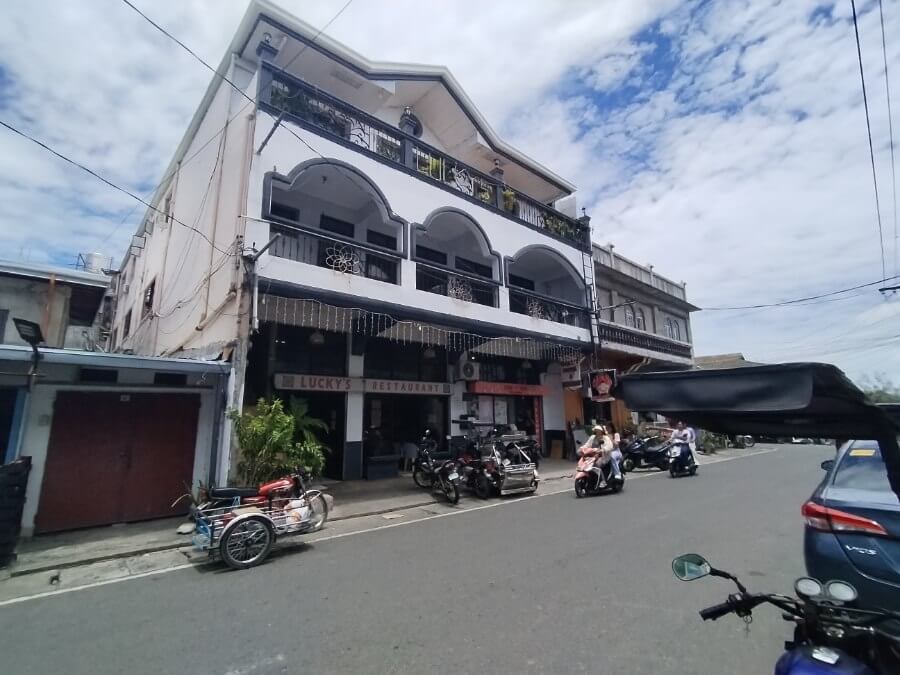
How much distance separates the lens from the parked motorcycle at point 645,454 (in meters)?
15.5

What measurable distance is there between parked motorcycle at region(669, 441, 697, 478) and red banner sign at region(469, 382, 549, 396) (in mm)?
4779

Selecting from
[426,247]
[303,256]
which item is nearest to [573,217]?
[426,247]

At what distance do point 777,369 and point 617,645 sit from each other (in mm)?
2632

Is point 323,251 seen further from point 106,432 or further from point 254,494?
point 254,494

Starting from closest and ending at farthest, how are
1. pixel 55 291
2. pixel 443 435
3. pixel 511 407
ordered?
pixel 55 291
pixel 443 435
pixel 511 407

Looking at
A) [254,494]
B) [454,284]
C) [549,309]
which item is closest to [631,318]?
[549,309]

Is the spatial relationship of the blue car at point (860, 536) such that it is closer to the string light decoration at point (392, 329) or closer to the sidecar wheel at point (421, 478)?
the sidecar wheel at point (421, 478)

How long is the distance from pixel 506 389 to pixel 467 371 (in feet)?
6.07

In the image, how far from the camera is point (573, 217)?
1867 cm

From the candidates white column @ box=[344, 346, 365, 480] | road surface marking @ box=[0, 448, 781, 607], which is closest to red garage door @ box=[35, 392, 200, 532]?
road surface marking @ box=[0, 448, 781, 607]

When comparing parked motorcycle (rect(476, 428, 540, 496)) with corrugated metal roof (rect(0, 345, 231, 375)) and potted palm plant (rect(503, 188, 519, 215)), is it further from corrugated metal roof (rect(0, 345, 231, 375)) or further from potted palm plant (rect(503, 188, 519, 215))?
potted palm plant (rect(503, 188, 519, 215))

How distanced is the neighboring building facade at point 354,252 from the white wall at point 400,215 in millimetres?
36

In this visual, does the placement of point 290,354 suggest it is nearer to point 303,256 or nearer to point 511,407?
point 303,256

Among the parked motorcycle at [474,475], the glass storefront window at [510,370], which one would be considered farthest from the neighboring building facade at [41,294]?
the glass storefront window at [510,370]
